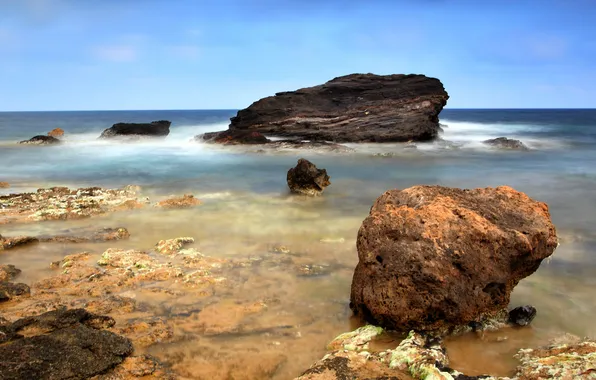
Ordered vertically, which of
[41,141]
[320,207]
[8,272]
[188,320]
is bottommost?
[188,320]

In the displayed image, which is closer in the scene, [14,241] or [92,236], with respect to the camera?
[14,241]

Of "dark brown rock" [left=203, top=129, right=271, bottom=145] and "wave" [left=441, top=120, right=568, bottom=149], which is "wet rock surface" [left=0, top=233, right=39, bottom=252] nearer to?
"dark brown rock" [left=203, top=129, right=271, bottom=145]

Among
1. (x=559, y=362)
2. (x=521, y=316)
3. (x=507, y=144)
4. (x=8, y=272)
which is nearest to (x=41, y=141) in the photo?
(x=8, y=272)

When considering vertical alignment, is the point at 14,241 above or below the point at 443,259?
below

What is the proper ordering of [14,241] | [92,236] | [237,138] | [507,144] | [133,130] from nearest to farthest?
[14,241] < [92,236] < [507,144] < [237,138] < [133,130]

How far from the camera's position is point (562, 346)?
3506 mm

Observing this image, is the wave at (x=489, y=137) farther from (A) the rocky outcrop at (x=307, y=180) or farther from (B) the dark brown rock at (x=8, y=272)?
(B) the dark brown rock at (x=8, y=272)

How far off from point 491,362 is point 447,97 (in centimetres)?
2340

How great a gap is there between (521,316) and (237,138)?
21286mm

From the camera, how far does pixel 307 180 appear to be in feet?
32.6

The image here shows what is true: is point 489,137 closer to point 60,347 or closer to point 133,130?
point 133,130

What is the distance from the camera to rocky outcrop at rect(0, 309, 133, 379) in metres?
2.96

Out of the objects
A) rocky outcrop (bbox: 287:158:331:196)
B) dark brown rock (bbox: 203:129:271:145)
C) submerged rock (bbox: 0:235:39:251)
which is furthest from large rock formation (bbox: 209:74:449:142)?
submerged rock (bbox: 0:235:39:251)

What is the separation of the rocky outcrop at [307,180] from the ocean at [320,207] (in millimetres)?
291
